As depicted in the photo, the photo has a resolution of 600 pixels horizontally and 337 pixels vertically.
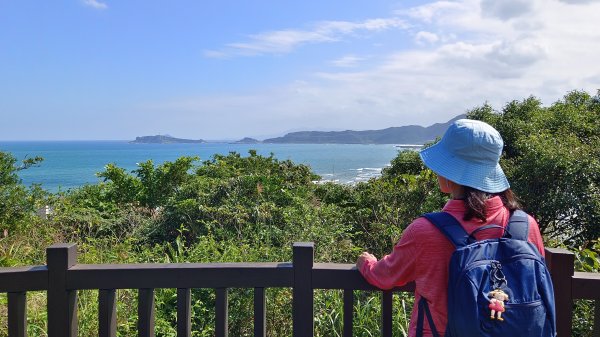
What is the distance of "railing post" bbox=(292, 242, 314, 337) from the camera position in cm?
205

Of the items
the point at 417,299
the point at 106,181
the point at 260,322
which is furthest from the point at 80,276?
the point at 106,181

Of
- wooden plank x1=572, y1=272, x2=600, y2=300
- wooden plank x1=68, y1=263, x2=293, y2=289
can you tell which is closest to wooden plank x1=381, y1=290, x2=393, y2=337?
wooden plank x1=68, y1=263, x2=293, y2=289

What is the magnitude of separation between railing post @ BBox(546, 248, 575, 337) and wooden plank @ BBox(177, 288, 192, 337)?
156 cm

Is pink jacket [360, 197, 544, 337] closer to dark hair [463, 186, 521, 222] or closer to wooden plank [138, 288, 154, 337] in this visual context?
dark hair [463, 186, 521, 222]

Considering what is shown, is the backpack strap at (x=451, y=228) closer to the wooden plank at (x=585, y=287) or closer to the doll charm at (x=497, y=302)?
the doll charm at (x=497, y=302)

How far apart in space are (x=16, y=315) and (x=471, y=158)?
203 cm

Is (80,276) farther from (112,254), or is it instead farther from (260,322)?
(112,254)

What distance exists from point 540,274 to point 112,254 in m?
3.99

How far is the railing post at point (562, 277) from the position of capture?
1985 mm

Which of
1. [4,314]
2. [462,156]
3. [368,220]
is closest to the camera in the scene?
[462,156]

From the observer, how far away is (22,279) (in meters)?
2.07

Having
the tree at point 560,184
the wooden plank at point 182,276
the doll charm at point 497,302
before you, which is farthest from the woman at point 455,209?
the tree at point 560,184

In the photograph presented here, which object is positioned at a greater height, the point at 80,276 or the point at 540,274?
the point at 540,274

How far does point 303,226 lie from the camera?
5.38m
